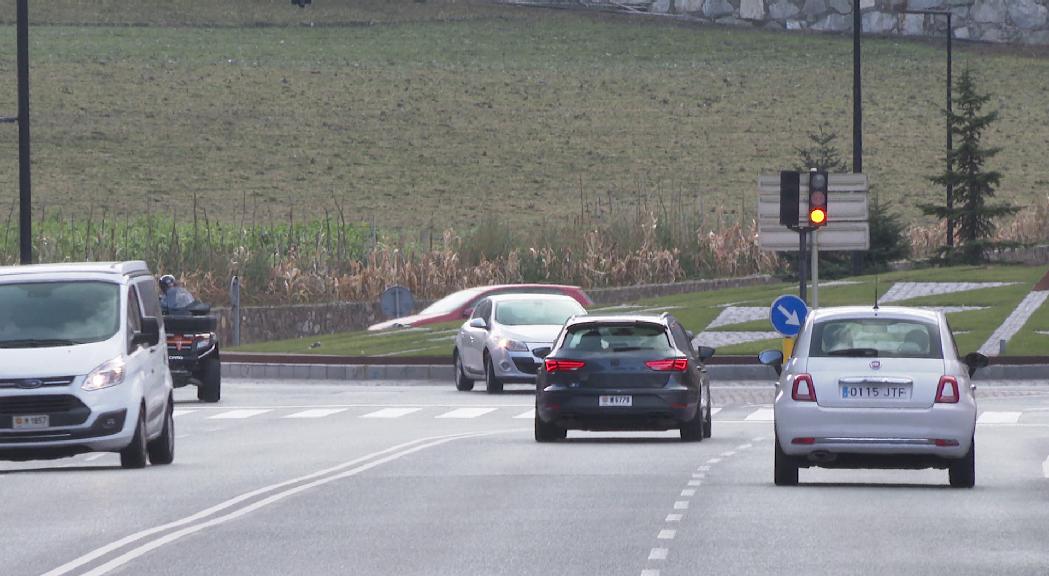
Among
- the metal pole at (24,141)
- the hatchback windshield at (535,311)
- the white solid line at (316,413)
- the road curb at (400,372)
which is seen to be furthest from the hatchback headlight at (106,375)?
the metal pole at (24,141)

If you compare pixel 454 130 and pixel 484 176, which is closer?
pixel 484 176

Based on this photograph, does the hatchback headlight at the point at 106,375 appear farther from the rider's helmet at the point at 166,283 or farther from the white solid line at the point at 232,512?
the rider's helmet at the point at 166,283

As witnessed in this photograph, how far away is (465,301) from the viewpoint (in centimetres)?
4594

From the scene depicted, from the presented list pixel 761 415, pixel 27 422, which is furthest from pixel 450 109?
pixel 27 422

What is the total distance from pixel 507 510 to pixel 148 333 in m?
5.73

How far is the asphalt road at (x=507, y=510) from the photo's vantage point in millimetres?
14195

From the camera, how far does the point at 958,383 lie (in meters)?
19.5

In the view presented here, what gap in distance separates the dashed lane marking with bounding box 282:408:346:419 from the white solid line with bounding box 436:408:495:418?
1.65 metres

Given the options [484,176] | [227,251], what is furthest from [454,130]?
[227,251]

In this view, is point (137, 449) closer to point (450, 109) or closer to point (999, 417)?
point (999, 417)

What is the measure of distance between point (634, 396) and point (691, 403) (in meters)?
0.63

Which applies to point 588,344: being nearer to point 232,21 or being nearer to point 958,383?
point 958,383

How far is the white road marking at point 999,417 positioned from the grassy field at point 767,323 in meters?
8.16

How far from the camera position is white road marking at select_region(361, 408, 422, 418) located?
31750 mm
